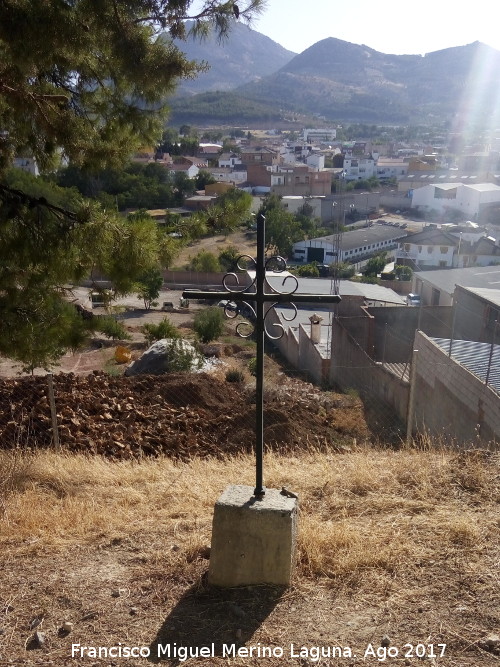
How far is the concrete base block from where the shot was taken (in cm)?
299

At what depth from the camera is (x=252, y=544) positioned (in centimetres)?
301

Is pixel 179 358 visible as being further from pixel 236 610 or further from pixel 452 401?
pixel 236 610

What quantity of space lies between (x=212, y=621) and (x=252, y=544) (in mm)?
382

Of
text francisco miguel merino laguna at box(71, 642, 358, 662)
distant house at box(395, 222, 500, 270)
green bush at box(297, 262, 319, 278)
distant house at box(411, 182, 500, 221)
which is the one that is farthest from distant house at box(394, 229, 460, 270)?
text francisco miguel merino laguna at box(71, 642, 358, 662)

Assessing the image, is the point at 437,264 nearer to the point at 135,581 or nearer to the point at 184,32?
the point at 184,32

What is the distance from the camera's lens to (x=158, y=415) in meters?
9.08

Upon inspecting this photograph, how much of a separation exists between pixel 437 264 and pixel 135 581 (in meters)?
37.1

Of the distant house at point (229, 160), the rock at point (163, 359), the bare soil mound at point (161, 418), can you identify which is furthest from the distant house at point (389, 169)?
the bare soil mound at point (161, 418)

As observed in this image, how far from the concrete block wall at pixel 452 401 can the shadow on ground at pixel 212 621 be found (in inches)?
176

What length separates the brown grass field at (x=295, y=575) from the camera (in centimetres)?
262

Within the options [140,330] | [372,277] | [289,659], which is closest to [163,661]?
[289,659]

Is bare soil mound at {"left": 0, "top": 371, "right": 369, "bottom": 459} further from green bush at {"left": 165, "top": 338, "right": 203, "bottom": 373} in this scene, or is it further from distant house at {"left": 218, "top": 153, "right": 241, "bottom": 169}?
distant house at {"left": 218, "top": 153, "right": 241, "bottom": 169}

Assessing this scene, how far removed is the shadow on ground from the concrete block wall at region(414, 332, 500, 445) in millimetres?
4475

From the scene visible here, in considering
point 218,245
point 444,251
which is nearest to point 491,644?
point 444,251
